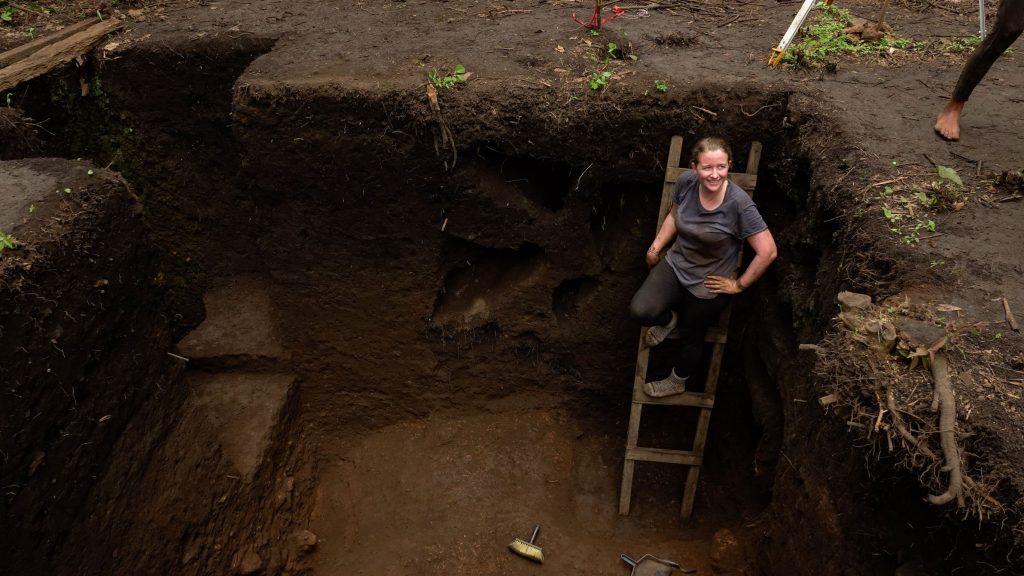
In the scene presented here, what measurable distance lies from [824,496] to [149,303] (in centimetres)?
387

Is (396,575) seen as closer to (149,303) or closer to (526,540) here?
(526,540)

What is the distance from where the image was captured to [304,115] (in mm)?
4742

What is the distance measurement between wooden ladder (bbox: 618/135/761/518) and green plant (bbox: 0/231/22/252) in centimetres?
361

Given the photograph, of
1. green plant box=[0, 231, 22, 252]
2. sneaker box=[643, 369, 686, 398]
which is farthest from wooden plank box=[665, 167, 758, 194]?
green plant box=[0, 231, 22, 252]

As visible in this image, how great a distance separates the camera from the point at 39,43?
5.70m

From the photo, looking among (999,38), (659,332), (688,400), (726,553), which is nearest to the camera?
(999,38)

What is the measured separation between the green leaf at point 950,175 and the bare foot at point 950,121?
43cm

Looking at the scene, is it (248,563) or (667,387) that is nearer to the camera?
(248,563)

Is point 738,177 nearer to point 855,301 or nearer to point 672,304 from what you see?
point 672,304

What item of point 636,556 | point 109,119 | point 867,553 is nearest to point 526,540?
point 636,556

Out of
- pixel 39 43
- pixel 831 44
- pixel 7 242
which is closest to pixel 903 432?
pixel 831 44

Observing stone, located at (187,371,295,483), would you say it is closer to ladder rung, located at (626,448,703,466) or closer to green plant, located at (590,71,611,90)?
ladder rung, located at (626,448,703,466)

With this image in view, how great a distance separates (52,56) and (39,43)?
331mm

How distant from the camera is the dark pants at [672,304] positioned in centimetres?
446
